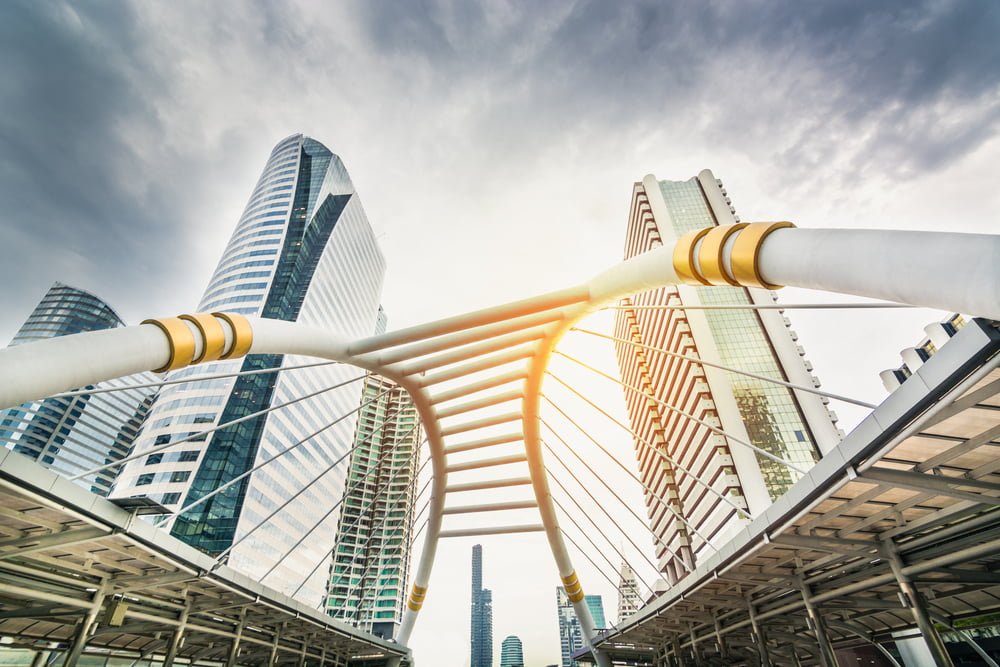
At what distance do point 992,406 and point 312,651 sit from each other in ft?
104

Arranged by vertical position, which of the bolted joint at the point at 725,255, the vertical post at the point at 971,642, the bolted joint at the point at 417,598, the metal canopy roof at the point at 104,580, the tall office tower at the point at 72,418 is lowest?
the vertical post at the point at 971,642

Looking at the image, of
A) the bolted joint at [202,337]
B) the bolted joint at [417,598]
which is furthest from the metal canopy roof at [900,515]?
the bolted joint at [417,598]

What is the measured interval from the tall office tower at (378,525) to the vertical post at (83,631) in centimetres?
8284

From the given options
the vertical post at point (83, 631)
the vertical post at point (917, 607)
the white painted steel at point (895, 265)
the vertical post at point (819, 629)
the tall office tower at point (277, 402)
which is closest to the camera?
the white painted steel at point (895, 265)

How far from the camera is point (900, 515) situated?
369 inches

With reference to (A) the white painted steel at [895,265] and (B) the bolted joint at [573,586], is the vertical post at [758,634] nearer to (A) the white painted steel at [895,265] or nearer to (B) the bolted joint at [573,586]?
(B) the bolted joint at [573,586]

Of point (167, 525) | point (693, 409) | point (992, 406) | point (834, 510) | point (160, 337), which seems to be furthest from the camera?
point (693, 409)

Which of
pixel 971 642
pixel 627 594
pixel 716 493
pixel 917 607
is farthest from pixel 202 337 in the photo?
pixel 627 594

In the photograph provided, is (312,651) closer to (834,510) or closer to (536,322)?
(536,322)

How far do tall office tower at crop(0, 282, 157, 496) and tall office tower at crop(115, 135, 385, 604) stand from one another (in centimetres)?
6776

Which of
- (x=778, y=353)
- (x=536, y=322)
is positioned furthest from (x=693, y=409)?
(x=536, y=322)

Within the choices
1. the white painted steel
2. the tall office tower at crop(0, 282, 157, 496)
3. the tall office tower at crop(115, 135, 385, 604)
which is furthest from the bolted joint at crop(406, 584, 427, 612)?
the tall office tower at crop(0, 282, 157, 496)

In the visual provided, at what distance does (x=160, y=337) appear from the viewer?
8109mm

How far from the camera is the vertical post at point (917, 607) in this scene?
339 inches
